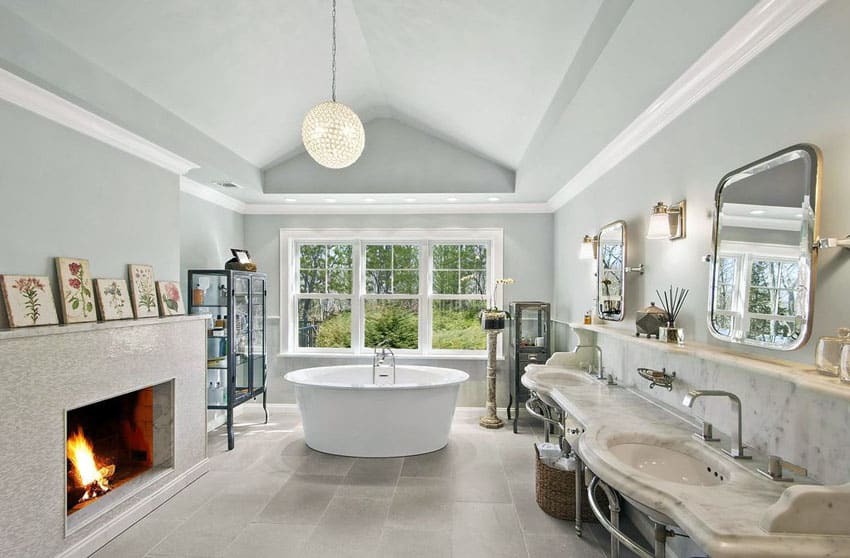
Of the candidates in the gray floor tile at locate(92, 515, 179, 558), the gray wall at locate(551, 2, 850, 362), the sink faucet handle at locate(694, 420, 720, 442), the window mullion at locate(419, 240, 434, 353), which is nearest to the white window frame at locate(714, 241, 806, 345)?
the gray wall at locate(551, 2, 850, 362)

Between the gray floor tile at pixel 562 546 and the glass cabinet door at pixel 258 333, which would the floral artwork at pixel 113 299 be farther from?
the gray floor tile at pixel 562 546

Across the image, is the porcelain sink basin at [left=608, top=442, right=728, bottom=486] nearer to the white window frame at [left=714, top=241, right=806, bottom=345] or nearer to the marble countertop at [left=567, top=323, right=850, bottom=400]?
the marble countertop at [left=567, top=323, right=850, bottom=400]

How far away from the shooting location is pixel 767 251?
168 cm

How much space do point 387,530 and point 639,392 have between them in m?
1.71

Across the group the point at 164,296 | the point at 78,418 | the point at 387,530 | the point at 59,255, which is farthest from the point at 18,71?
the point at 387,530

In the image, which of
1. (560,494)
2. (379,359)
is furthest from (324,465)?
(560,494)

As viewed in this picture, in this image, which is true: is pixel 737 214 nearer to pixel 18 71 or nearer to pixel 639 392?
pixel 639 392

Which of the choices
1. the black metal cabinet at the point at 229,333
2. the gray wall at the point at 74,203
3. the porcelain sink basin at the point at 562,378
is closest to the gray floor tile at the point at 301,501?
the black metal cabinet at the point at 229,333

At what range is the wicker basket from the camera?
285 centimetres

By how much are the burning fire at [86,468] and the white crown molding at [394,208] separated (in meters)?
3.14

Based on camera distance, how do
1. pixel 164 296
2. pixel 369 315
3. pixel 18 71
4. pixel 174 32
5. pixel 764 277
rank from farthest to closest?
pixel 369 315
pixel 164 296
pixel 174 32
pixel 18 71
pixel 764 277

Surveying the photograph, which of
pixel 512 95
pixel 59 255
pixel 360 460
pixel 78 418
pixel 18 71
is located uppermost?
pixel 512 95

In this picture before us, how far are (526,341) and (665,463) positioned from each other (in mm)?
3011

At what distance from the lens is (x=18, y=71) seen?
2.21 meters
